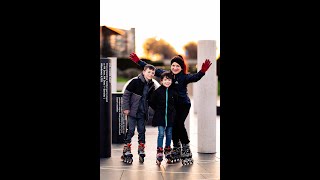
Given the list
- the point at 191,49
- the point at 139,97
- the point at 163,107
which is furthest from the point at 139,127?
the point at 191,49

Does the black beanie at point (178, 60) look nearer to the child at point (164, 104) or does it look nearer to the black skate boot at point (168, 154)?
the child at point (164, 104)

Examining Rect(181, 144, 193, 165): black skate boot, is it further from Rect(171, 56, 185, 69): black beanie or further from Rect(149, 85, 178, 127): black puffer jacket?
Rect(171, 56, 185, 69): black beanie

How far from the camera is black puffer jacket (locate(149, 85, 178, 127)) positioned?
31.4 ft

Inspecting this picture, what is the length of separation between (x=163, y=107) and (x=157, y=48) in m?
80.1

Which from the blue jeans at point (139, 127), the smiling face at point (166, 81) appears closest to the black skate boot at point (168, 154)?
the blue jeans at point (139, 127)

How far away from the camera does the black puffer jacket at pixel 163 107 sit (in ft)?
31.4

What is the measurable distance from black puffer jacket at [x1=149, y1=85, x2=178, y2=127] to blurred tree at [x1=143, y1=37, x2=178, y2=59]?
7699cm

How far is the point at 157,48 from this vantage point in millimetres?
89375

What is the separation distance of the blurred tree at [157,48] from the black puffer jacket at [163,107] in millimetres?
76989
